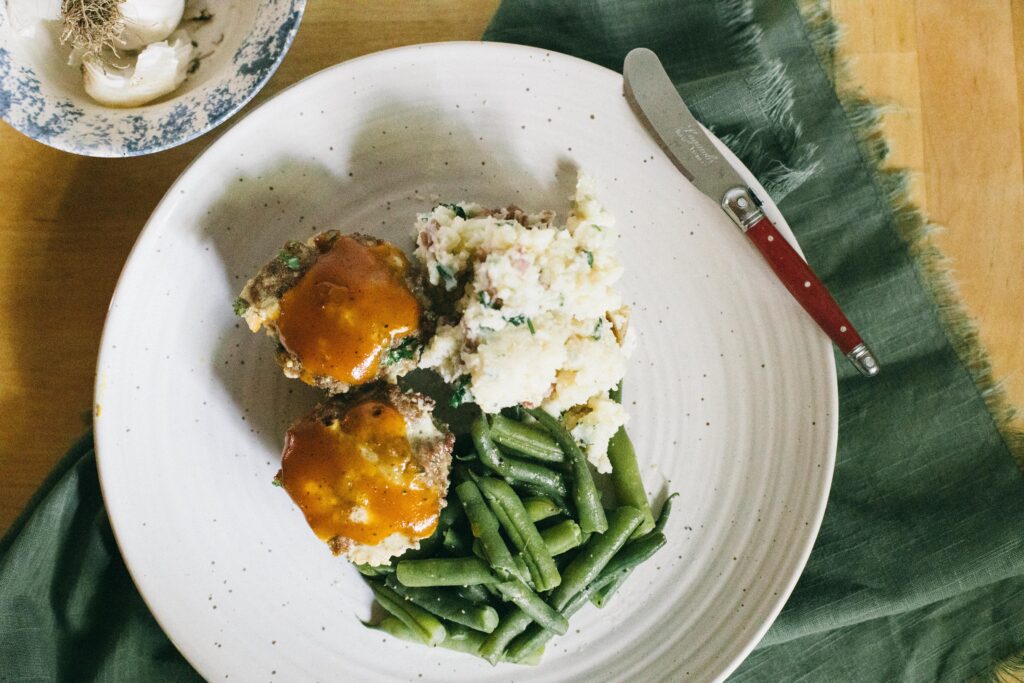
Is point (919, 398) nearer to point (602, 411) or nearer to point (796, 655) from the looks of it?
point (796, 655)

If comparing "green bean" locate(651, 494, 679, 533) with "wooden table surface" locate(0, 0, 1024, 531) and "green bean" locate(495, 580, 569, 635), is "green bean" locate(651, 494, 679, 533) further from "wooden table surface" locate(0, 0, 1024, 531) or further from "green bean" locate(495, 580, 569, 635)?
"wooden table surface" locate(0, 0, 1024, 531)

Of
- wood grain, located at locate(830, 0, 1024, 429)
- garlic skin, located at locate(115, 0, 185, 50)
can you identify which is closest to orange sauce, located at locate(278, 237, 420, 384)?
garlic skin, located at locate(115, 0, 185, 50)

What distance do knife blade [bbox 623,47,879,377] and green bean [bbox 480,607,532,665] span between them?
149 cm

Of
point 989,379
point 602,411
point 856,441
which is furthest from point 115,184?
point 989,379

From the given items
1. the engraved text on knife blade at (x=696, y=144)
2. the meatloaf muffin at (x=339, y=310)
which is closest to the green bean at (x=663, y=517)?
the meatloaf muffin at (x=339, y=310)

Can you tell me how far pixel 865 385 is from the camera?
309 cm

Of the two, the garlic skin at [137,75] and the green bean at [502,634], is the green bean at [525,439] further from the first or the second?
the garlic skin at [137,75]

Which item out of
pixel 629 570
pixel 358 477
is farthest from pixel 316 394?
pixel 629 570

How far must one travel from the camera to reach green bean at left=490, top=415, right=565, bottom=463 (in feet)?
8.57

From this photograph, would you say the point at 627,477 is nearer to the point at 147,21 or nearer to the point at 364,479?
the point at 364,479

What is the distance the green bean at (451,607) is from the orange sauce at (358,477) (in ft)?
1.19

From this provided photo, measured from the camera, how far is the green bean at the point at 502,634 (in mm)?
2695

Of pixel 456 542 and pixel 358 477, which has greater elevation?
pixel 358 477

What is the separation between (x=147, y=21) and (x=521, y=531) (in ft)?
6.64
